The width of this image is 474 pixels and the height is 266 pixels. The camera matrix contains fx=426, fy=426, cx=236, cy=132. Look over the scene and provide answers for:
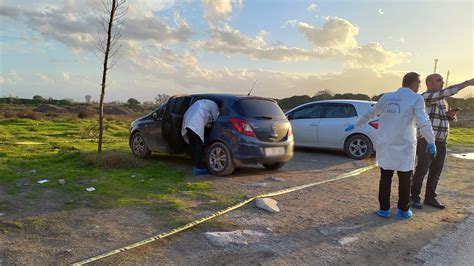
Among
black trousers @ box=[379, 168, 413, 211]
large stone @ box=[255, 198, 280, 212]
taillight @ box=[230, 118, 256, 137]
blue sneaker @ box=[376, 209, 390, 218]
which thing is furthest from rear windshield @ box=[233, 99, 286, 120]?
blue sneaker @ box=[376, 209, 390, 218]

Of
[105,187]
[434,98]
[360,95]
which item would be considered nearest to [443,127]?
[434,98]

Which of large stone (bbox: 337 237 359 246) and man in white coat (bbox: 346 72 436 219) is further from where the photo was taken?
A: man in white coat (bbox: 346 72 436 219)

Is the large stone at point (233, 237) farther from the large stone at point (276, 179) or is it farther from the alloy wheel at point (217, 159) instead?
the alloy wheel at point (217, 159)

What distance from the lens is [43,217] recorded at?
504 cm

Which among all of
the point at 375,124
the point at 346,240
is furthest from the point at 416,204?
the point at 375,124

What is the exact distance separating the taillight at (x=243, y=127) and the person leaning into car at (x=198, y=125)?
547 mm

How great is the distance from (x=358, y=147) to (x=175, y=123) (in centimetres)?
522

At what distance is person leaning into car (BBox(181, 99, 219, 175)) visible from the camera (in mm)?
8078

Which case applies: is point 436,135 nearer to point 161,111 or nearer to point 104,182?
point 104,182

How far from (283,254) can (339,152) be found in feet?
29.1

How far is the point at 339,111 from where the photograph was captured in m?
11.7

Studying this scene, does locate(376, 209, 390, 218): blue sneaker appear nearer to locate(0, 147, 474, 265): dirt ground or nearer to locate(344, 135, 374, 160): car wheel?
locate(0, 147, 474, 265): dirt ground

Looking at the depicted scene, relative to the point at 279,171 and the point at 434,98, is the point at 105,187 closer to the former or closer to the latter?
the point at 279,171

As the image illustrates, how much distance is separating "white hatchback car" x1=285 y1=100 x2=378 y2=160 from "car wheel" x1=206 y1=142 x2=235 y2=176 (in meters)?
4.50
